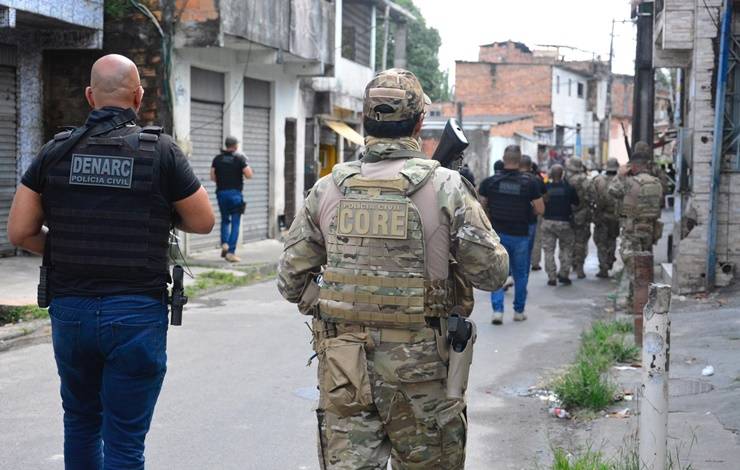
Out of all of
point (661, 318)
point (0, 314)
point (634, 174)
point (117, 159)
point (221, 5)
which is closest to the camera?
point (117, 159)

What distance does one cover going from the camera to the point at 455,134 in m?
4.05

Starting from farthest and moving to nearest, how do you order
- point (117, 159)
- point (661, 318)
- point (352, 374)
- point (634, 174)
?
point (634, 174), point (661, 318), point (117, 159), point (352, 374)

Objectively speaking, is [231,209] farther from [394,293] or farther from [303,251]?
[394,293]

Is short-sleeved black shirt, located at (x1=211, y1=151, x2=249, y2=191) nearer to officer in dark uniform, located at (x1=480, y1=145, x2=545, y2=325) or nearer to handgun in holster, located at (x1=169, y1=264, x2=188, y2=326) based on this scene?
officer in dark uniform, located at (x1=480, y1=145, x2=545, y2=325)

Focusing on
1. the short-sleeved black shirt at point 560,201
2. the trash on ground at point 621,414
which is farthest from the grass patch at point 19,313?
the short-sleeved black shirt at point 560,201

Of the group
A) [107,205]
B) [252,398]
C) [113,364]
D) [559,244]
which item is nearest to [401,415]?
[113,364]

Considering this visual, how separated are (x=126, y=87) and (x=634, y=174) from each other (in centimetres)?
874

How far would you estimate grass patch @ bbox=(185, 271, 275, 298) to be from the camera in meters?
12.1

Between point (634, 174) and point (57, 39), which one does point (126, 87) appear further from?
point (57, 39)

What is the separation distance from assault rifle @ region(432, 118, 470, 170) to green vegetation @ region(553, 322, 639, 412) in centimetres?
291

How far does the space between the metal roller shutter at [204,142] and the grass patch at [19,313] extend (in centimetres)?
643

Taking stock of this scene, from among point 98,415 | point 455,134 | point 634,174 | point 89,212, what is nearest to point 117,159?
point 89,212

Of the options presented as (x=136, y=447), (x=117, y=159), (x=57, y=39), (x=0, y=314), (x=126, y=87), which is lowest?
(x=0, y=314)

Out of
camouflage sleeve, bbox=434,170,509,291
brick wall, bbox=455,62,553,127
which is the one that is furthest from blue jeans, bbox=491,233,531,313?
brick wall, bbox=455,62,553,127
